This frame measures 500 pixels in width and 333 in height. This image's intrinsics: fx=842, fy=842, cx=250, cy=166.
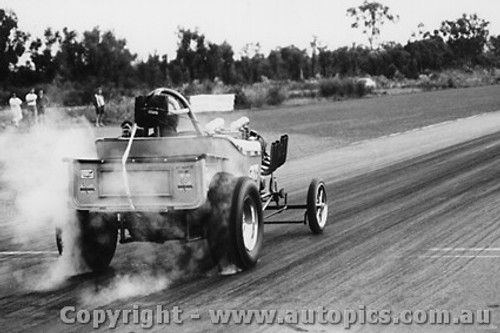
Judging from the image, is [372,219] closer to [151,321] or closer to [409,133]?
[151,321]

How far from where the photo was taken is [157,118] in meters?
8.16

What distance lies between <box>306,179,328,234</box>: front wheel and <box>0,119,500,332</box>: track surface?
0.20 m

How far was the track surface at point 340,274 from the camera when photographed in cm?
689

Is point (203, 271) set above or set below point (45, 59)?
below

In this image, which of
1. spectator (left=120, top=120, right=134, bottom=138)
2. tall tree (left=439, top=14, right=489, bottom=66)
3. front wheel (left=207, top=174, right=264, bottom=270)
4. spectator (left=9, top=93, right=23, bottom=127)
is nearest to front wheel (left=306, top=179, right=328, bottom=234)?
front wheel (left=207, top=174, right=264, bottom=270)

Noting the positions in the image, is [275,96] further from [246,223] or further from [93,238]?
[93,238]

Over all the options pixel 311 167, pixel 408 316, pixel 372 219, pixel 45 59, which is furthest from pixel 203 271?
pixel 311 167

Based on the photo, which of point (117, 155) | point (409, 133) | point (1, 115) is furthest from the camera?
point (409, 133)

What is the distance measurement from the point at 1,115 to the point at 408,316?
9.79 meters

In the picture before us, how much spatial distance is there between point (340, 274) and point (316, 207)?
2.28m

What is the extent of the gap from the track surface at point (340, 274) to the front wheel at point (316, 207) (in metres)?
0.20

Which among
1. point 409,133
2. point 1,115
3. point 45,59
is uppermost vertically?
point 45,59

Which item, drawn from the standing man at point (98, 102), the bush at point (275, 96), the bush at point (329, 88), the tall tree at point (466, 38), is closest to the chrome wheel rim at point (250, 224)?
the standing man at point (98, 102)

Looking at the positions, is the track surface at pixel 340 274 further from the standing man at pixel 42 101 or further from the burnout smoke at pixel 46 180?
the standing man at pixel 42 101
